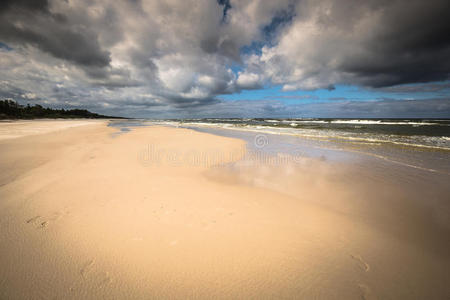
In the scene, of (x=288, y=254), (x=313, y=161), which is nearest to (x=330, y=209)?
(x=288, y=254)

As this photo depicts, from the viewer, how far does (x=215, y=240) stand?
2.72 m

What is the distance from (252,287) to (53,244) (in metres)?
3.08

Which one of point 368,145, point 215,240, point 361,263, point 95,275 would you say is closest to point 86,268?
point 95,275

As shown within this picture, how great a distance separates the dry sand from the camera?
2.01 m

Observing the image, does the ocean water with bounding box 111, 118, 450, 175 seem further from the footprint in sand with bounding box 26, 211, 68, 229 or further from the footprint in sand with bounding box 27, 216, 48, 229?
the footprint in sand with bounding box 27, 216, 48, 229

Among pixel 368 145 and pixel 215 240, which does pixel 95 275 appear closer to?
pixel 215 240

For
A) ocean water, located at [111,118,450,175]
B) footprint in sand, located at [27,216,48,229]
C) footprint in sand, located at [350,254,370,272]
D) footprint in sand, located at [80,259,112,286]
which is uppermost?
ocean water, located at [111,118,450,175]

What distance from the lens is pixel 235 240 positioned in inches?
107

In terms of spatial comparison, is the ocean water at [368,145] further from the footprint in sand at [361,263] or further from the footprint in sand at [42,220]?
the footprint in sand at [42,220]

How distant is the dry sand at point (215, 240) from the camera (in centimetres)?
201

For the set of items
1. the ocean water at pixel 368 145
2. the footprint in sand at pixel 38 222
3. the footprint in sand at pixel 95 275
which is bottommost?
the footprint in sand at pixel 95 275

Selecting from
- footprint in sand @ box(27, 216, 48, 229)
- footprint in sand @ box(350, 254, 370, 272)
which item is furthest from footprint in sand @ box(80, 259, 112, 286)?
footprint in sand @ box(350, 254, 370, 272)

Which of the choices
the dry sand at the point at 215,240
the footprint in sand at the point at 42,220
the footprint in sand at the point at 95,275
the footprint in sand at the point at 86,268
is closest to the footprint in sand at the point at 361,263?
the dry sand at the point at 215,240

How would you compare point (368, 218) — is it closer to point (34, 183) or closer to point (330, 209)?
point (330, 209)
